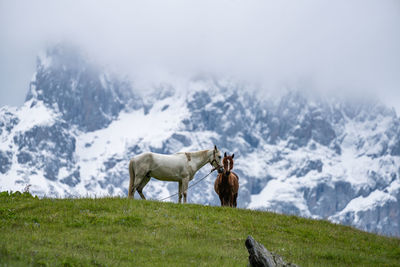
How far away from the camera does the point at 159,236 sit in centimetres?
1859

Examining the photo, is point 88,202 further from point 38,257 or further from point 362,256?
point 362,256

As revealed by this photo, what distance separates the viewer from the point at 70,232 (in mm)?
18391

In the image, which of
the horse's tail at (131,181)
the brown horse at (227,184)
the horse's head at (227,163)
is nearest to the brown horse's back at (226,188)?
the brown horse at (227,184)

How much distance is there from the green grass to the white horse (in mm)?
2469

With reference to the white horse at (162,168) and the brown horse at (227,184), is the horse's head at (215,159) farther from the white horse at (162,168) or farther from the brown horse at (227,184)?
the white horse at (162,168)

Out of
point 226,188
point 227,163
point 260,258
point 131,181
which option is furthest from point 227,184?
point 260,258

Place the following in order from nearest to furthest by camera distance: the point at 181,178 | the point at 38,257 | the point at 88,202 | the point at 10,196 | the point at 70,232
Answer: the point at 38,257 < the point at 70,232 < the point at 88,202 < the point at 10,196 < the point at 181,178

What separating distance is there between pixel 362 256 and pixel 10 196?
1519 cm

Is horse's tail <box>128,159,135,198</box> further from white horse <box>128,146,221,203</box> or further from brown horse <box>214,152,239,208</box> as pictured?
brown horse <box>214,152,239,208</box>

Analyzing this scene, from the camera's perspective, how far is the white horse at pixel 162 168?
1001 inches

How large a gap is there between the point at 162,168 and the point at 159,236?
743 centimetres

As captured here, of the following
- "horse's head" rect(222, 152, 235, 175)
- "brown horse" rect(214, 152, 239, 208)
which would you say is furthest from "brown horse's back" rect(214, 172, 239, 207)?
"horse's head" rect(222, 152, 235, 175)

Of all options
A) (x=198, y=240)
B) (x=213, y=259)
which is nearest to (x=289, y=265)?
(x=213, y=259)

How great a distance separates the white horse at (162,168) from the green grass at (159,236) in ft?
8.10
